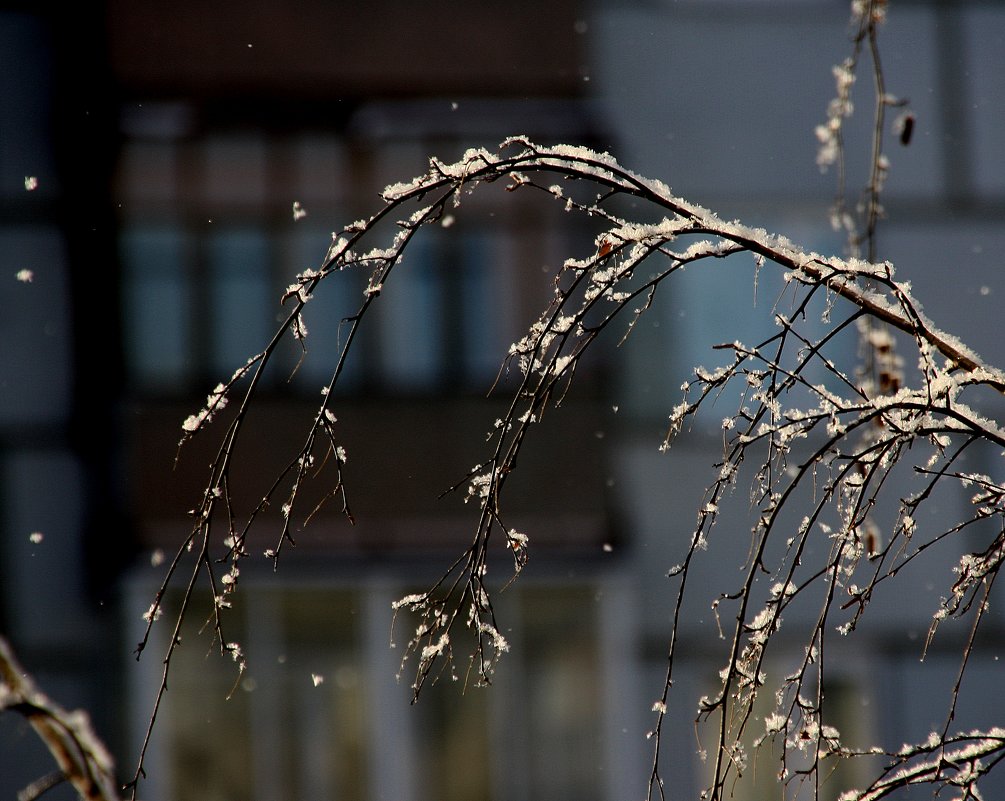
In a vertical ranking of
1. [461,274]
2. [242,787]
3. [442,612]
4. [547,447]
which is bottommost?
[242,787]

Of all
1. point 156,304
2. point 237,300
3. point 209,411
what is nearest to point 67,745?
point 209,411

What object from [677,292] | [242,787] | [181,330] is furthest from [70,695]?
[677,292]

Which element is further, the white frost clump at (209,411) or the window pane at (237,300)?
the window pane at (237,300)

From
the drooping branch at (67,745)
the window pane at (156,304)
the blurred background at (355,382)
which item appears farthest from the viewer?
the window pane at (156,304)

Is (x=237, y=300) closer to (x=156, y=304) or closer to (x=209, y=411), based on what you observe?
(x=156, y=304)

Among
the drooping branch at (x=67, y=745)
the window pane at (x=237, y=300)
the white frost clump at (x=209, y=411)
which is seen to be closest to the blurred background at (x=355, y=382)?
the window pane at (x=237, y=300)

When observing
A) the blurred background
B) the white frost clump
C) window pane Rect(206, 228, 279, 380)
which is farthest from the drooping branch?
window pane Rect(206, 228, 279, 380)

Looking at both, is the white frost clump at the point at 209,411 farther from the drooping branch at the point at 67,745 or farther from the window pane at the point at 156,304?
the window pane at the point at 156,304

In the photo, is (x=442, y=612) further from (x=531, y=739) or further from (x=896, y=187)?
(x=896, y=187)

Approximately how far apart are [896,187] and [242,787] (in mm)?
4273

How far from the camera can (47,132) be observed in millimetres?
5379

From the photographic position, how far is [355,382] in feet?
17.1

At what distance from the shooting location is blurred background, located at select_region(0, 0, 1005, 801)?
513 cm

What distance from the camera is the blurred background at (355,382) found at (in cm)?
513
